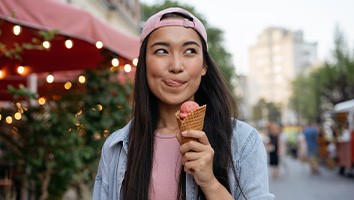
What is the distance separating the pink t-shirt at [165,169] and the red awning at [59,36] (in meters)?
2.59

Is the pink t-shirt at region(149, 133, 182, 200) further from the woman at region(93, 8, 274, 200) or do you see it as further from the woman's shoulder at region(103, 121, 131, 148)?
the woman's shoulder at region(103, 121, 131, 148)

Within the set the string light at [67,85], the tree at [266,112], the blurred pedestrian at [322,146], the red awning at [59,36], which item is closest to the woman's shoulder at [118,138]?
the red awning at [59,36]

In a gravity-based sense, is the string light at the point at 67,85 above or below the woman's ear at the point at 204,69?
above

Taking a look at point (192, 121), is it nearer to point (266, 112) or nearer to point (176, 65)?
point (176, 65)

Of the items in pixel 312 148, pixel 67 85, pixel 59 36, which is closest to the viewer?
pixel 59 36

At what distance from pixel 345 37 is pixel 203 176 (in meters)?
26.8

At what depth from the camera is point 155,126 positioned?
1.94m

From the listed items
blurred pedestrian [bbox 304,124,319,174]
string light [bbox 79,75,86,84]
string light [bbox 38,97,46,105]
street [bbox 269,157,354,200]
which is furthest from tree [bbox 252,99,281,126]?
string light [bbox 38,97,46,105]

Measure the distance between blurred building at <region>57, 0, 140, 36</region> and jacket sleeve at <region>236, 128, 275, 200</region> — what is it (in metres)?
12.7

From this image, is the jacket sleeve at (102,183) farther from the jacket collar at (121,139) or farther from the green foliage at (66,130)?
the green foliage at (66,130)

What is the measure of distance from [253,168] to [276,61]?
496 feet

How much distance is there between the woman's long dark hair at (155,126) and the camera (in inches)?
68.6

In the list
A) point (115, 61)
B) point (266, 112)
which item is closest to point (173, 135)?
point (115, 61)

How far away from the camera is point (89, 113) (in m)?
6.56
